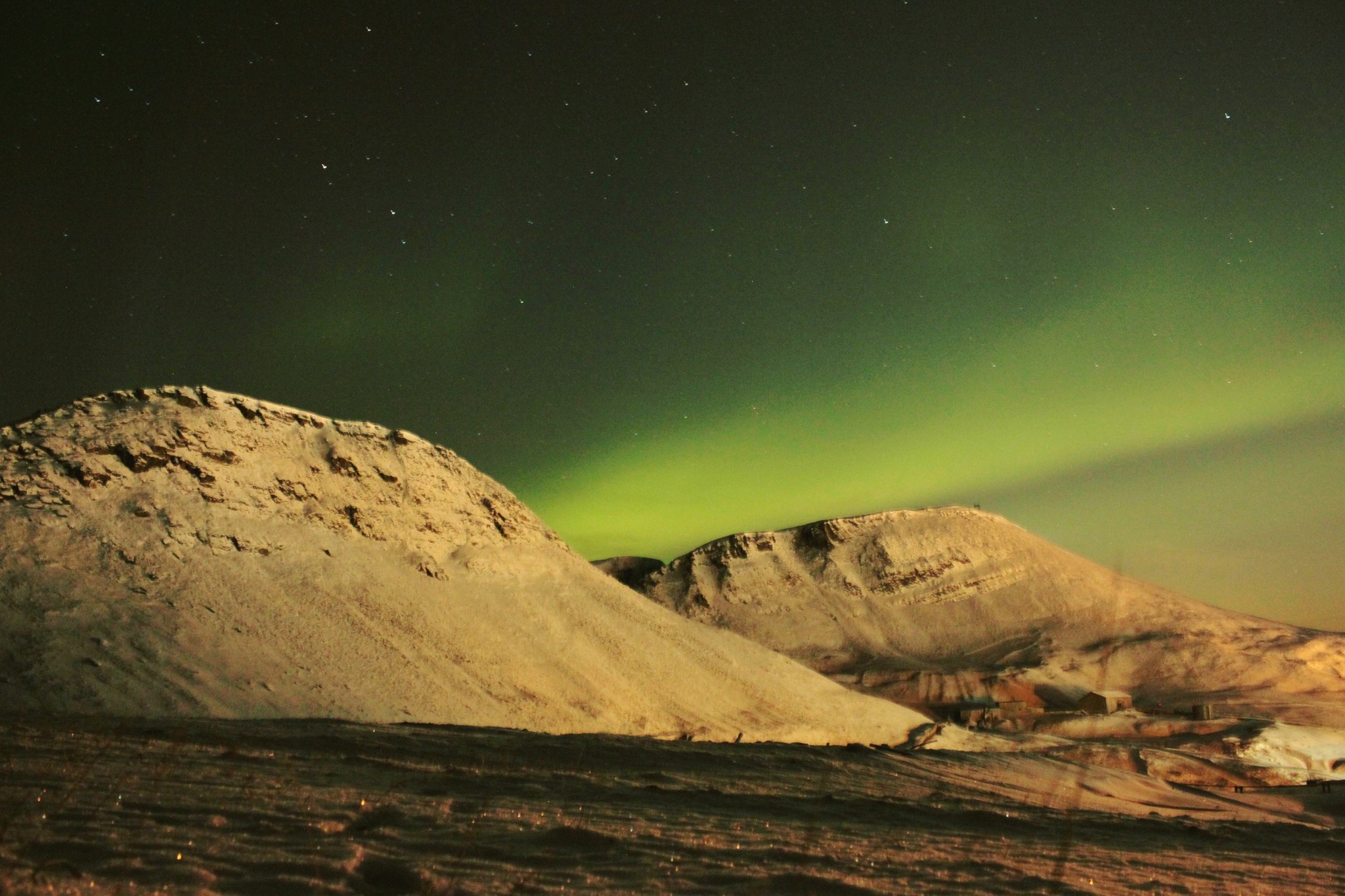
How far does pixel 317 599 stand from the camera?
28906 millimetres

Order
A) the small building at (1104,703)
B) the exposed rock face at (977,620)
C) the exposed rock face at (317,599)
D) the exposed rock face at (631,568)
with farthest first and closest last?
the exposed rock face at (631,568), the exposed rock face at (977,620), the small building at (1104,703), the exposed rock face at (317,599)

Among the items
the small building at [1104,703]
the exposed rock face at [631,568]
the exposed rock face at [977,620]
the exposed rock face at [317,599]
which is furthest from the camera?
the exposed rock face at [631,568]

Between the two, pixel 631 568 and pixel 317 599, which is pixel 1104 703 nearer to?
pixel 317 599

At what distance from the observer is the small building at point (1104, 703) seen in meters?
45.8

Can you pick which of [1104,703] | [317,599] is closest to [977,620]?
[1104,703]

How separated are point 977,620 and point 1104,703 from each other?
2440 centimetres

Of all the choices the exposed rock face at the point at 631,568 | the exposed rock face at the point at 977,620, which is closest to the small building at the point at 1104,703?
the exposed rock face at the point at 977,620

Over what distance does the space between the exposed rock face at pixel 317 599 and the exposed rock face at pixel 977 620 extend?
23.9 meters

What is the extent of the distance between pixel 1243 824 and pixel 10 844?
12.5 metres

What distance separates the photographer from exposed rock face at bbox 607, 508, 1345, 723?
2181 inches

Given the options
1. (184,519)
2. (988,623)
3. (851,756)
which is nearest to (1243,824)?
(851,756)

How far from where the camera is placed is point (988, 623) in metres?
69.8

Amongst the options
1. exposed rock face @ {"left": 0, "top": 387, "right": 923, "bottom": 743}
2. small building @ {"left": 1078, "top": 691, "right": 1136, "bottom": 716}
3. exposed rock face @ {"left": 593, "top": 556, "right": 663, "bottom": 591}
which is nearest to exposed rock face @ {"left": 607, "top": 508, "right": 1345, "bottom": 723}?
exposed rock face @ {"left": 593, "top": 556, "right": 663, "bottom": 591}

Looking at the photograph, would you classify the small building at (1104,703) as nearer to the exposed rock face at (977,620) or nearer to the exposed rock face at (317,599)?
the exposed rock face at (977,620)
